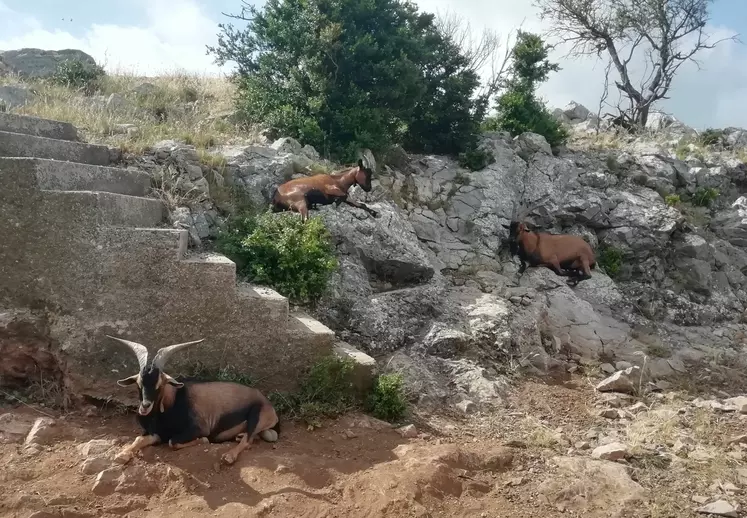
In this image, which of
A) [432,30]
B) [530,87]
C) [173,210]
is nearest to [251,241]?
[173,210]

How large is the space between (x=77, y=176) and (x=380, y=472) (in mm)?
4105

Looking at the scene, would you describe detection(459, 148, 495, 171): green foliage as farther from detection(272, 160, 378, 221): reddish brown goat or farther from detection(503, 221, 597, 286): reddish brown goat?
detection(272, 160, 378, 221): reddish brown goat

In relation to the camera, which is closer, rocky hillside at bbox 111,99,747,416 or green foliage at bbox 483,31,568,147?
rocky hillside at bbox 111,99,747,416

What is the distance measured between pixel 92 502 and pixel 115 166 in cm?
421

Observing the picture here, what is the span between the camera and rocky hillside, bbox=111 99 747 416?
7.21 metres

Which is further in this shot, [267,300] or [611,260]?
[611,260]

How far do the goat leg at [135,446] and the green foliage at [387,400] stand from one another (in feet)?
6.57

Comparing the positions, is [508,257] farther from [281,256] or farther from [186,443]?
[186,443]

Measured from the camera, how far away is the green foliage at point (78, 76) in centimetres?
1245

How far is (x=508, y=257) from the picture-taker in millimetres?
10047

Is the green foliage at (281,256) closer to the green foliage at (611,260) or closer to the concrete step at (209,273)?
the concrete step at (209,273)

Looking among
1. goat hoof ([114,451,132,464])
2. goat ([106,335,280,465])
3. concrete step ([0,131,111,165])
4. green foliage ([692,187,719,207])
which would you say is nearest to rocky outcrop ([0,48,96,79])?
concrete step ([0,131,111,165])

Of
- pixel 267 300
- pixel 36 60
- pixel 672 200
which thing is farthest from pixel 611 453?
pixel 36 60

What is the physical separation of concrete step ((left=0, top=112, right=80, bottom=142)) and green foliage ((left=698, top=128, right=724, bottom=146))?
14.3m
